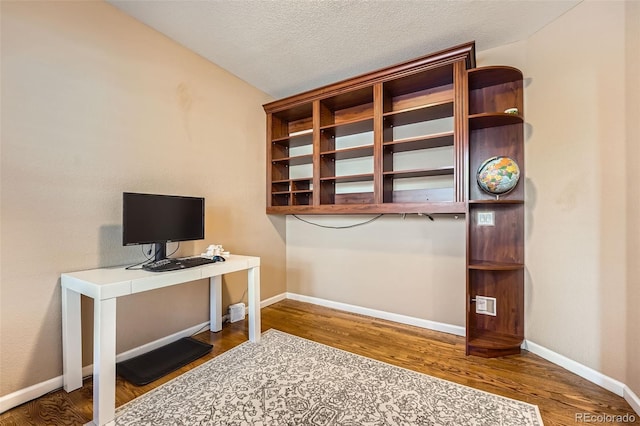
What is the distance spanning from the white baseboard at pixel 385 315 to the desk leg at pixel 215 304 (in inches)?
44.9

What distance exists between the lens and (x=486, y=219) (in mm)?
2404

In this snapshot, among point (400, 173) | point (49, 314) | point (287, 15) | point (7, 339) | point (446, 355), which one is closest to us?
point (7, 339)

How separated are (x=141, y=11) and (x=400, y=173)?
2.41 m

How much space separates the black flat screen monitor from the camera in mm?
1842

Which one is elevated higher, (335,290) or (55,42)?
(55,42)

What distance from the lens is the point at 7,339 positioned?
156cm

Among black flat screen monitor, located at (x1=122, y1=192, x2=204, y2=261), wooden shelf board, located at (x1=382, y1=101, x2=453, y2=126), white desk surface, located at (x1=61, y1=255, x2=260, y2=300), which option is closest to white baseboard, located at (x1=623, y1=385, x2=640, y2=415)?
wooden shelf board, located at (x1=382, y1=101, x2=453, y2=126)

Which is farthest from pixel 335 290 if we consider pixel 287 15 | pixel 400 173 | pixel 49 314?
pixel 287 15

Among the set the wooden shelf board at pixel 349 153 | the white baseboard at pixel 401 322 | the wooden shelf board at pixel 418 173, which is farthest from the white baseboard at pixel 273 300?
the wooden shelf board at pixel 418 173

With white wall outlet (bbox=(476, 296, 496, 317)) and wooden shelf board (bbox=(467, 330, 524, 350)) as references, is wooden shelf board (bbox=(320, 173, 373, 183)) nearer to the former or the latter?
white wall outlet (bbox=(476, 296, 496, 317))

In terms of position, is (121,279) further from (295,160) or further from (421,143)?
(421,143)

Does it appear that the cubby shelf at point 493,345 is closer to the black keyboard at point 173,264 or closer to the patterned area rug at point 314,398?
the patterned area rug at point 314,398

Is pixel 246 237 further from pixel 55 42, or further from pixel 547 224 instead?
pixel 547 224

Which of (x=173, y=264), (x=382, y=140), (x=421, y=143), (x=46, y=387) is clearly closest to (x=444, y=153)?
(x=421, y=143)
